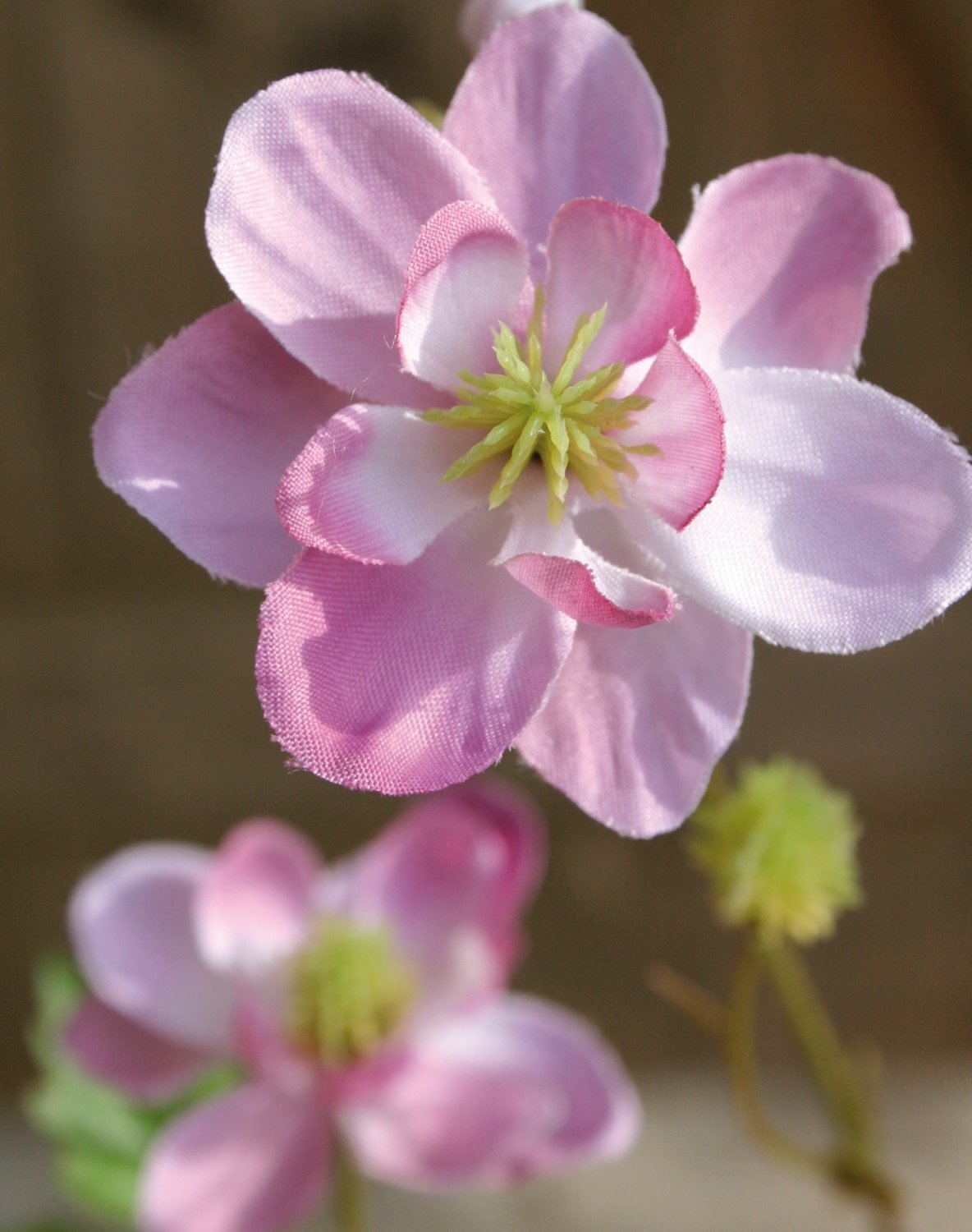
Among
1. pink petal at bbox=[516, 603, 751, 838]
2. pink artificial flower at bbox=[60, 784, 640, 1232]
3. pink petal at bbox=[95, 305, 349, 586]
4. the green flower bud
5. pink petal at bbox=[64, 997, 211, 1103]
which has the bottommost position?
pink petal at bbox=[64, 997, 211, 1103]

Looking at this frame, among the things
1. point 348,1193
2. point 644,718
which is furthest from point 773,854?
point 348,1193

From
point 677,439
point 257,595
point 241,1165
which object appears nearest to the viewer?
point 677,439

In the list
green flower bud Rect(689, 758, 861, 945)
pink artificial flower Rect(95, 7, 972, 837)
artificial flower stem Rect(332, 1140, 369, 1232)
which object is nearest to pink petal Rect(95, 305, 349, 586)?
pink artificial flower Rect(95, 7, 972, 837)

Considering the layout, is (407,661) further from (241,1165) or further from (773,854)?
(241,1165)

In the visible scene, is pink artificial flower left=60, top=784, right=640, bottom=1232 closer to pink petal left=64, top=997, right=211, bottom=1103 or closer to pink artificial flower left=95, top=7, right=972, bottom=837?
pink petal left=64, top=997, right=211, bottom=1103

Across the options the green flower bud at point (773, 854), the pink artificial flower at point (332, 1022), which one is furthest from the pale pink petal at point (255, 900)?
the green flower bud at point (773, 854)

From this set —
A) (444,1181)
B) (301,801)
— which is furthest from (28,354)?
(444,1181)
